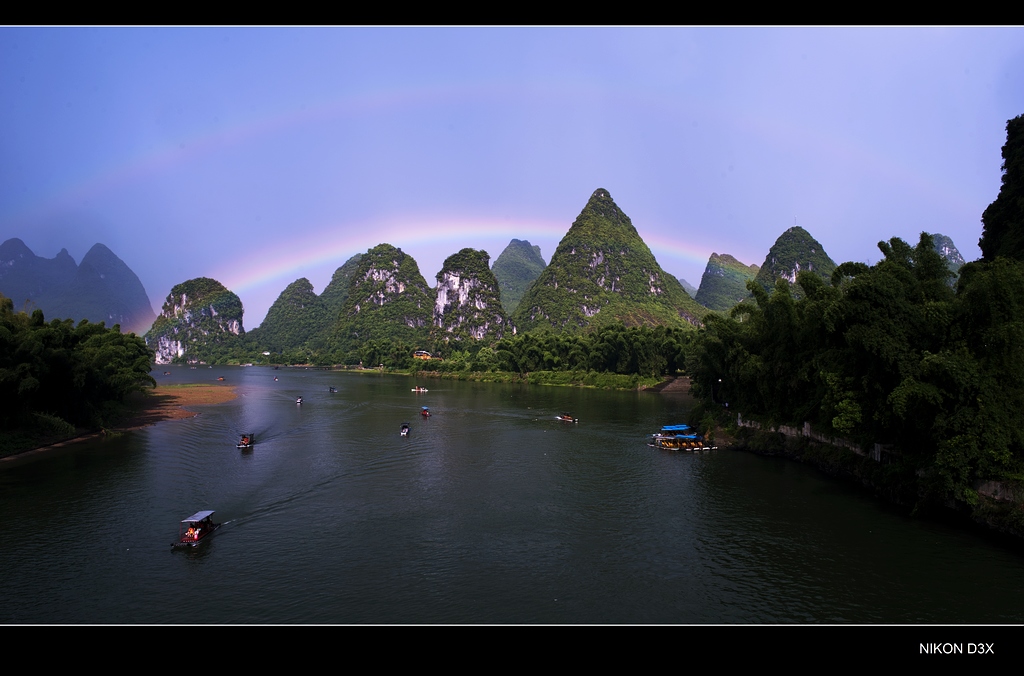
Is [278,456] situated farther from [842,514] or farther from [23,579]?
[842,514]

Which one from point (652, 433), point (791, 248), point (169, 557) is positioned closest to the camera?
point (169, 557)

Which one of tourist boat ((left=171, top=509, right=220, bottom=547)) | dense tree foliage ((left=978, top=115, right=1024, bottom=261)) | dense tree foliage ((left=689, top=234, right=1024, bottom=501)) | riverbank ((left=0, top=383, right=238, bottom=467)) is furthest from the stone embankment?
riverbank ((left=0, top=383, right=238, bottom=467))

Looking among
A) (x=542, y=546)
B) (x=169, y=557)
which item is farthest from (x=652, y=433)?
(x=169, y=557)

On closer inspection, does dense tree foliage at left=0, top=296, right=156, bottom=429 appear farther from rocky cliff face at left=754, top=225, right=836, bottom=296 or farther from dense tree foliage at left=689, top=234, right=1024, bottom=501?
rocky cliff face at left=754, top=225, right=836, bottom=296

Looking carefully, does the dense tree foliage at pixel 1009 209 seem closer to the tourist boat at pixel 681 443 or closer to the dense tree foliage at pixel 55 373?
the tourist boat at pixel 681 443

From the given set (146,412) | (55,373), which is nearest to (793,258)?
(146,412)

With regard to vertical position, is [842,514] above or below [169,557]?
A: above
